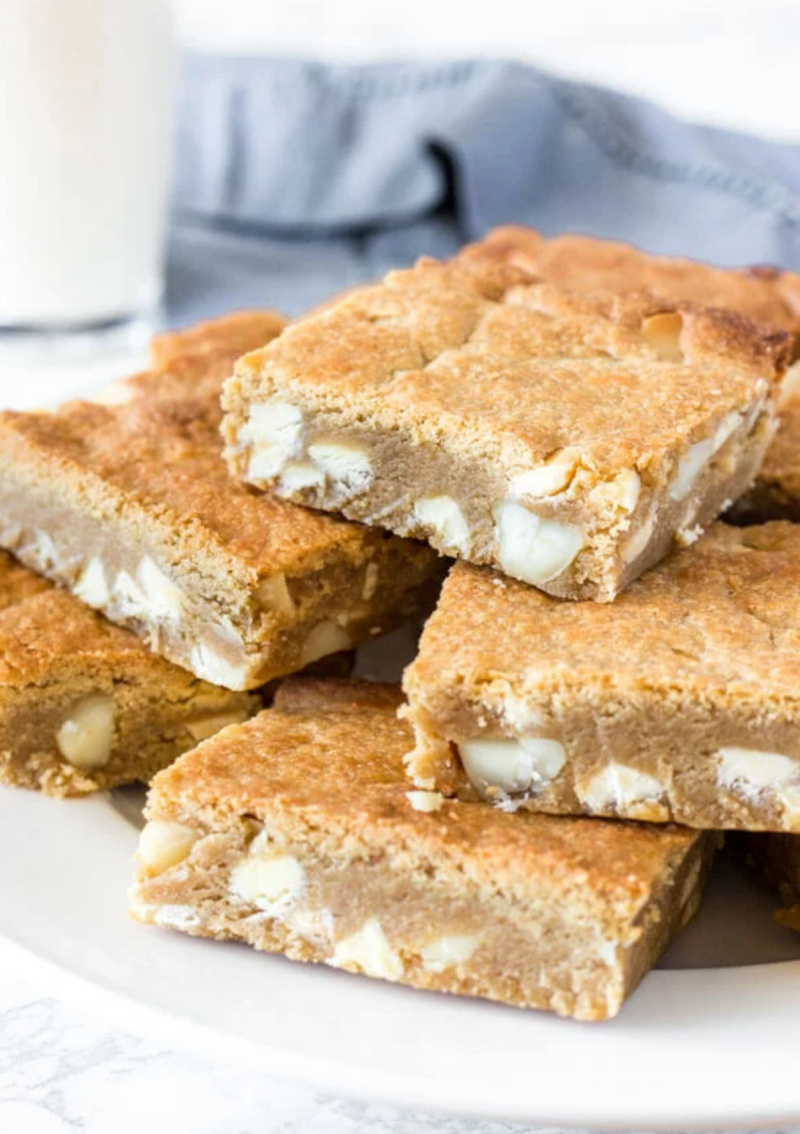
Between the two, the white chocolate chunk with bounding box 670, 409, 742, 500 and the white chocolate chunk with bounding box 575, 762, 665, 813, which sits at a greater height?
the white chocolate chunk with bounding box 670, 409, 742, 500

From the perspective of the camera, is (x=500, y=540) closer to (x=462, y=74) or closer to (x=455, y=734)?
(x=455, y=734)

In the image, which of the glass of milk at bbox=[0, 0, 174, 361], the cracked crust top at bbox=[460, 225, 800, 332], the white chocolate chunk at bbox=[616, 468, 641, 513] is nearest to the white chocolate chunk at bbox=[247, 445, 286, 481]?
the white chocolate chunk at bbox=[616, 468, 641, 513]

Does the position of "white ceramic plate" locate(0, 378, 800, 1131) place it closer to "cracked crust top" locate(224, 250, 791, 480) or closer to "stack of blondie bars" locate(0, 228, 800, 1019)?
"stack of blondie bars" locate(0, 228, 800, 1019)

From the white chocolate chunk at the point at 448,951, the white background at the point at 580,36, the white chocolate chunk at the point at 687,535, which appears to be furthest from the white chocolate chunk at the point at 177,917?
the white background at the point at 580,36

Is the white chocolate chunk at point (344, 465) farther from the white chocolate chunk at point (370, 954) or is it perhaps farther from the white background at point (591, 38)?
the white background at point (591, 38)

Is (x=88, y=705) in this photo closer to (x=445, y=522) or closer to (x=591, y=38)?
(x=445, y=522)

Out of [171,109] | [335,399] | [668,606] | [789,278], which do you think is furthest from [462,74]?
[668,606]
